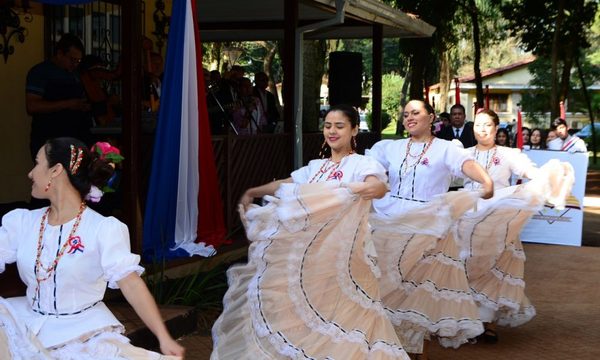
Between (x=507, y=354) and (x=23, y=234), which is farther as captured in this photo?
(x=507, y=354)

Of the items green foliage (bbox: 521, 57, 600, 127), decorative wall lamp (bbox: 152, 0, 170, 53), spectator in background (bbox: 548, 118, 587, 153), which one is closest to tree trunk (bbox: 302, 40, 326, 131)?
spectator in background (bbox: 548, 118, 587, 153)

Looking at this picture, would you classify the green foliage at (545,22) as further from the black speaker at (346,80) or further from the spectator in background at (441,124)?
the spectator in background at (441,124)

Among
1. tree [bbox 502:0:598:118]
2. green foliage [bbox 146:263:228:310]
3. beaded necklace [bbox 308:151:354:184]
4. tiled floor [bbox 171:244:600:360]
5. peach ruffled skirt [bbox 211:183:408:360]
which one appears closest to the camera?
peach ruffled skirt [bbox 211:183:408:360]

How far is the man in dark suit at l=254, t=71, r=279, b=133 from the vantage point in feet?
48.8

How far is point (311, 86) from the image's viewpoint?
18.3m

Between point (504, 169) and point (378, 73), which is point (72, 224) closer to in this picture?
point (504, 169)

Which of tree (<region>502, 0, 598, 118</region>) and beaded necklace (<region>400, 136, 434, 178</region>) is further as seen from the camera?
tree (<region>502, 0, 598, 118</region>)

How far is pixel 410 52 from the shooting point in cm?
2591

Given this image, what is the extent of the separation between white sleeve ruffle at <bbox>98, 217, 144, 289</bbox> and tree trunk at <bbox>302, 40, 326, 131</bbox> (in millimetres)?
13970

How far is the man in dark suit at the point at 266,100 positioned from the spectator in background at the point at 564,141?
4.55 meters

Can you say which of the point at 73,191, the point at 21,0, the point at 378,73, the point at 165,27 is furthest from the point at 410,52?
the point at 73,191

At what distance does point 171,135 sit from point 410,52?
58.6ft

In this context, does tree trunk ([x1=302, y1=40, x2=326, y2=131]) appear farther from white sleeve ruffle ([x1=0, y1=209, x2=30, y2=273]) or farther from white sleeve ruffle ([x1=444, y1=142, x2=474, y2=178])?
white sleeve ruffle ([x1=0, y1=209, x2=30, y2=273])

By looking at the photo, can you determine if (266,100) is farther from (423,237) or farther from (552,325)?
(423,237)
